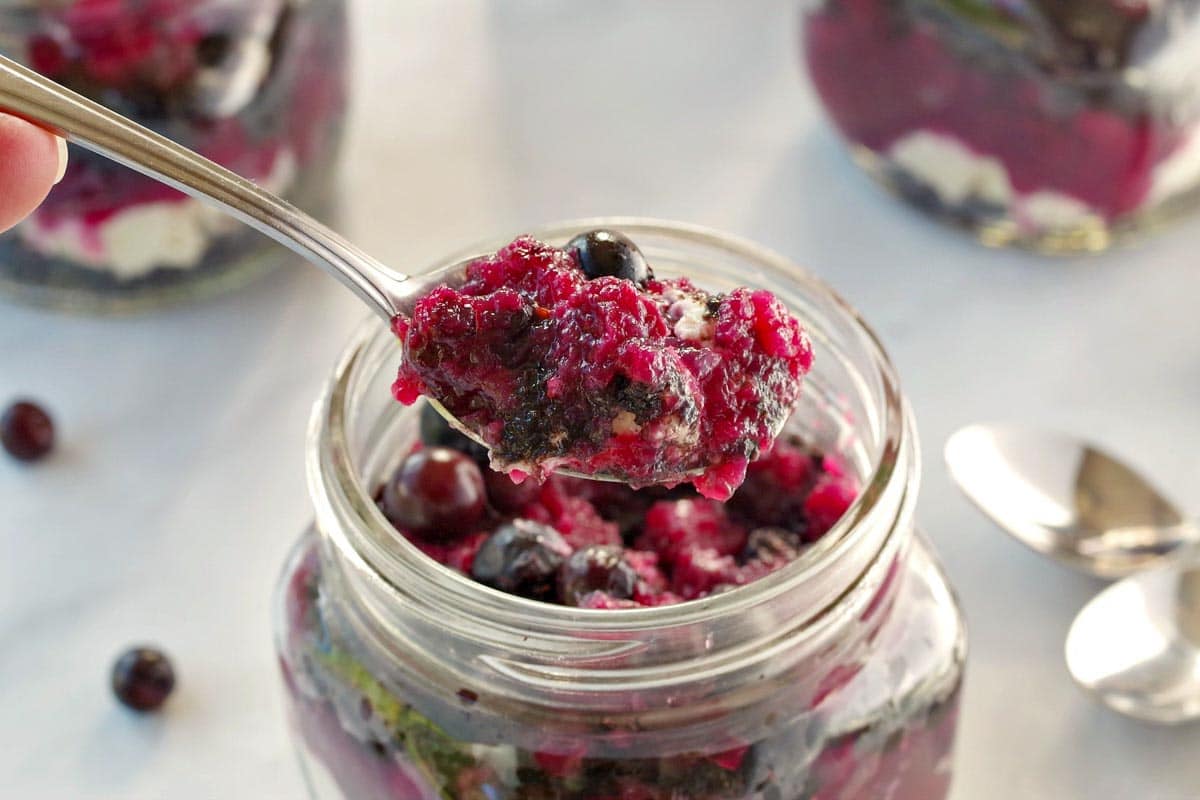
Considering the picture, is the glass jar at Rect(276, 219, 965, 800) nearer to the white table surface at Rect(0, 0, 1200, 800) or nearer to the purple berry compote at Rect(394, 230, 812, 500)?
the purple berry compote at Rect(394, 230, 812, 500)

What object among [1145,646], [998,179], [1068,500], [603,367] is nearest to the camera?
[603,367]

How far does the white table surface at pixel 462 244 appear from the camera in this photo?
1.20 m

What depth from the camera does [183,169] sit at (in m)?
0.90

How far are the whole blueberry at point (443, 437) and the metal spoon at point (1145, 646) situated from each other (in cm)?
55

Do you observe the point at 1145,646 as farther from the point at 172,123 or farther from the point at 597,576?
the point at 172,123

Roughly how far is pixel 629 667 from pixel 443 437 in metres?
0.27

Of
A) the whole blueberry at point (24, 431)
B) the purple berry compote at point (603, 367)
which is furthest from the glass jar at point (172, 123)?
the purple berry compote at point (603, 367)

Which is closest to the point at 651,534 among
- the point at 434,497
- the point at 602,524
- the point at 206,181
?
the point at 602,524

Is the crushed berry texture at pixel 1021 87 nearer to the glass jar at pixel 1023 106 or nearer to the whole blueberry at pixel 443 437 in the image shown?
the glass jar at pixel 1023 106

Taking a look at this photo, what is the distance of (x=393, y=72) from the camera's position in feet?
6.30

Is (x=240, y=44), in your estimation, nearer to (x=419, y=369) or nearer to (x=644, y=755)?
(x=419, y=369)

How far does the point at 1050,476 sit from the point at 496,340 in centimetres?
67

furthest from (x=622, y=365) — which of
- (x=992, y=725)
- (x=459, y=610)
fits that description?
(x=992, y=725)

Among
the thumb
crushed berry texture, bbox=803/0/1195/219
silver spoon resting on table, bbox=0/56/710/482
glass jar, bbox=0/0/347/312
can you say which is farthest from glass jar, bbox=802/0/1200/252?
the thumb
